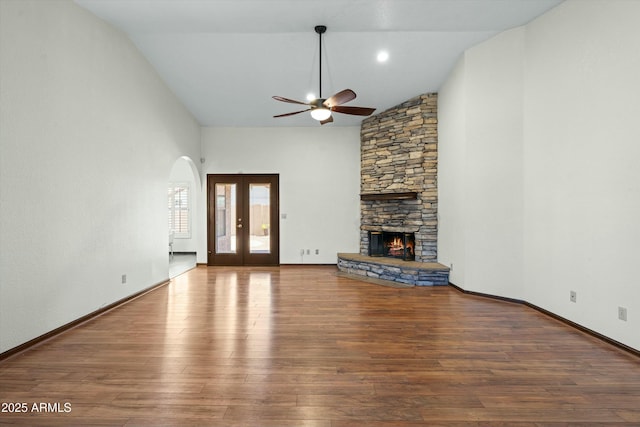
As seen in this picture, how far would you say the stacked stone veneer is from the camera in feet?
18.8

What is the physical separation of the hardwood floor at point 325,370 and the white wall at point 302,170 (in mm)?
3383

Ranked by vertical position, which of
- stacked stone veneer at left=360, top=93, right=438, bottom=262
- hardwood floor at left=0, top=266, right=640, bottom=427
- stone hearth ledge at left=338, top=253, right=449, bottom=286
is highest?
stacked stone veneer at left=360, top=93, right=438, bottom=262

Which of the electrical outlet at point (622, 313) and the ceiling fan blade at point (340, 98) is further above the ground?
the ceiling fan blade at point (340, 98)

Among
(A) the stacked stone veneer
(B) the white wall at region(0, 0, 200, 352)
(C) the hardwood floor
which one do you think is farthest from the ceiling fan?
Result: (C) the hardwood floor

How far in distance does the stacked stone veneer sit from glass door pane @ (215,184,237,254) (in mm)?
3201

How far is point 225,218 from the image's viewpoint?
746cm

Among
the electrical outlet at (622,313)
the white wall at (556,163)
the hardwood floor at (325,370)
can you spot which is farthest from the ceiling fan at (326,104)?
the electrical outlet at (622,313)

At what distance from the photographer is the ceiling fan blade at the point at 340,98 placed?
3.50 m

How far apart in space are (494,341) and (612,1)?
3591mm

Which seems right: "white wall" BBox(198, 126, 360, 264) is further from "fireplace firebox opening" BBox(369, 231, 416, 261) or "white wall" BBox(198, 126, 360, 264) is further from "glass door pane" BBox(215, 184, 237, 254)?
"fireplace firebox opening" BBox(369, 231, 416, 261)

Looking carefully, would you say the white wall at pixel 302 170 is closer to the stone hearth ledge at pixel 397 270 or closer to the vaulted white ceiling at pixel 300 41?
the stone hearth ledge at pixel 397 270

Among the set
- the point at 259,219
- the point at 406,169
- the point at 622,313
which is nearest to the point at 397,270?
the point at 406,169

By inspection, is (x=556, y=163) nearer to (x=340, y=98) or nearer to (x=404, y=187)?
(x=404, y=187)

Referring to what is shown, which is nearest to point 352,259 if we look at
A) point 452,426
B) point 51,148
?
point 452,426
